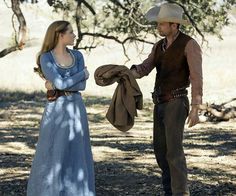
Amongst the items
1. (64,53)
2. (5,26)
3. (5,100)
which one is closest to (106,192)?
(64,53)

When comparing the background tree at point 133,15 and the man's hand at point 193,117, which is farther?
the background tree at point 133,15

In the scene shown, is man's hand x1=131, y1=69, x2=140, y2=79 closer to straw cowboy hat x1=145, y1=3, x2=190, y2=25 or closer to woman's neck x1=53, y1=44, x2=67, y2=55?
straw cowboy hat x1=145, y1=3, x2=190, y2=25

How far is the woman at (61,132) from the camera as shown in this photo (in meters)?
5.45

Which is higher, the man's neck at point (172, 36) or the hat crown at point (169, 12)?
the hat crown at point (169, 12)

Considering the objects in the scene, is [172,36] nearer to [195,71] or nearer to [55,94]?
[195,71]

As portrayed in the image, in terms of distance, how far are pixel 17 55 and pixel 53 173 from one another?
3527 cm

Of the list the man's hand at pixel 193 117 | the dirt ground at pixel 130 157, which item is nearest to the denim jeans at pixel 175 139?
the man's hand at pixel 193 117

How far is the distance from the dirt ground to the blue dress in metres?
1.25

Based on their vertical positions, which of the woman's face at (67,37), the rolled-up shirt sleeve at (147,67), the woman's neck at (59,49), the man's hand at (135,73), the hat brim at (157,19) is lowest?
the man's hand at (135,73)

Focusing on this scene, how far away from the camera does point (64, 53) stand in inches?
217

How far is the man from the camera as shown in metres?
5.36

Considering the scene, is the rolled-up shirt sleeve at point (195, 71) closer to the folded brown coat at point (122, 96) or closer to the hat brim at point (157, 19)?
the hat brim at point (157, 19)

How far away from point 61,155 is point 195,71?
4.20 feet

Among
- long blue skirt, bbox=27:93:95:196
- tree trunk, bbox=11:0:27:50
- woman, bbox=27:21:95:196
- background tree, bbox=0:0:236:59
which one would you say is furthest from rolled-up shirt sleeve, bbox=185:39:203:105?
background tree, bbox=0:0:236:59
